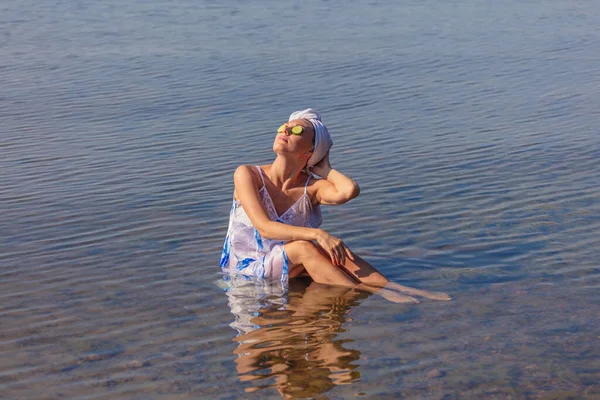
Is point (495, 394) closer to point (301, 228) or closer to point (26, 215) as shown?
point (301, 228)

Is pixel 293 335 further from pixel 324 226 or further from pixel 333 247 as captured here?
pixel 324 226

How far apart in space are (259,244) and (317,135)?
3.05 feet

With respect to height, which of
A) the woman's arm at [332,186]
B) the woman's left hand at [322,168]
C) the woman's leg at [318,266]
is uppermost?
the woman's left hand at [322,168]

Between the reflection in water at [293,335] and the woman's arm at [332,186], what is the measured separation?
66 cm

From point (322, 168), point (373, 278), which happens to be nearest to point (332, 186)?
point (322, 168)

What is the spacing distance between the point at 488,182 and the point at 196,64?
860cm

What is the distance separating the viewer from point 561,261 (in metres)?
6.99

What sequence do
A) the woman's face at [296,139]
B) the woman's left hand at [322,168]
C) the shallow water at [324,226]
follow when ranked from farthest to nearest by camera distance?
1. the woman's left hand at [322,168]
2. the woman's face at [296,139]
3. the shallow water at [324,226]

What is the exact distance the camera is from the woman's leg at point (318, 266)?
6379 mm

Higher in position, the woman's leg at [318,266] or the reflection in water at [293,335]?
the woman's leg at [318,266]

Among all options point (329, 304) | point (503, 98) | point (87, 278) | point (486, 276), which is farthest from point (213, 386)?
point (503, 98)

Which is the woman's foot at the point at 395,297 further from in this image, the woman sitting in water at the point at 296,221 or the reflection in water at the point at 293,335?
the reflection in water at the point at 293,335


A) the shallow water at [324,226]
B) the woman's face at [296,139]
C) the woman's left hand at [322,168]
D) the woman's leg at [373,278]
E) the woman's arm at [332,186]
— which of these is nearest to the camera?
the shallow water at [324,226]

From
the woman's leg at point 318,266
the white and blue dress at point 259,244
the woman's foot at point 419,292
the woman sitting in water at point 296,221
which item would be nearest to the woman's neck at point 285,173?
the woman sitting in water at point 296,221
